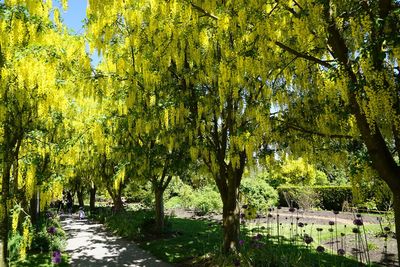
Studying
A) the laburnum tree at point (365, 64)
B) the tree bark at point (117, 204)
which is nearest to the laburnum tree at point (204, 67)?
the laburnum tree at point (365, 64)

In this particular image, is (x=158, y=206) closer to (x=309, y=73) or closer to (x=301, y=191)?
(x=309, y=73)

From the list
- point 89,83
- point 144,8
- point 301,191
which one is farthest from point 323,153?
point 301,191

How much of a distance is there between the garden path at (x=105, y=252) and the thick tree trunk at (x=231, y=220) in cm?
161

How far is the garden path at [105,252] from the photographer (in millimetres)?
8844

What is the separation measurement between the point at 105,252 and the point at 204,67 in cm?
638

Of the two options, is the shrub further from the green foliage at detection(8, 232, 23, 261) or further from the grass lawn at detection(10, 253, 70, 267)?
the green foliage at detection(8, 232, 23, 261)

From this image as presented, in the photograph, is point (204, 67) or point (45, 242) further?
point (45, 242)

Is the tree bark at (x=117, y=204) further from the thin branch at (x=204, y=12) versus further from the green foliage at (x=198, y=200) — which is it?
the thin branch at (x=204, y=12)

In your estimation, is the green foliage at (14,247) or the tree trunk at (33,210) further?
the tree trunk at (33,210)

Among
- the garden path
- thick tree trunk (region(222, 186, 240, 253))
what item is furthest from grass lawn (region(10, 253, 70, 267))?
thick tree trunk (region(222, 186, 240, 253))

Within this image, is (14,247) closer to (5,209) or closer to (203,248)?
(5,209)

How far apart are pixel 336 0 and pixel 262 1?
4.70 ft

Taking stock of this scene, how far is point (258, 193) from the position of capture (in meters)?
19.0

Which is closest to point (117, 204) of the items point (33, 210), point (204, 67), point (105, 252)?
point (33, 210)
